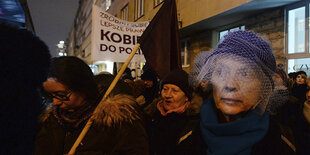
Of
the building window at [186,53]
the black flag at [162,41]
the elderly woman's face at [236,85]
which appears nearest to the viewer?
the elderly woman's face at [236,85]

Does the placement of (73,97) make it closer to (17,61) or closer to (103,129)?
(103,129)

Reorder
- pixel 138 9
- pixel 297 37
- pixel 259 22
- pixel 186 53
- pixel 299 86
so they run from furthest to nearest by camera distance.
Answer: pixel 138 9 < pixel 186 53 < pixel 259 22 < pixel 297 37 < pixel 299 86

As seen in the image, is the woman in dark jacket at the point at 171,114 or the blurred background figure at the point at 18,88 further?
the woman in dark jacket at the point at 171,114

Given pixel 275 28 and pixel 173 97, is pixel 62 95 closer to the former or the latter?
pixel 173 97

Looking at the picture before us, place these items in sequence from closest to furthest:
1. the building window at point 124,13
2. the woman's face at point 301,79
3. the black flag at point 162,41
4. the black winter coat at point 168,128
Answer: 1. the black winter coat at point 168,128
2. the black flag at point 162,41
3. the woman's face at point 301,79
4. the building window at point 124,13

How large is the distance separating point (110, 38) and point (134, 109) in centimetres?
321

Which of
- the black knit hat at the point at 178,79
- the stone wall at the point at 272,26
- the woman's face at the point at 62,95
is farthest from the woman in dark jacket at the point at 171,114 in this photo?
the stone wall at the point at 272,26

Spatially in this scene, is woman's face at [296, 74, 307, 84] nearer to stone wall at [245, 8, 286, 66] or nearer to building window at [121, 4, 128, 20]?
stone wall at [245, 8, 286, 66]

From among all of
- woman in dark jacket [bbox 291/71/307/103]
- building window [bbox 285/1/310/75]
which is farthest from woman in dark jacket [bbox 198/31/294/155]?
building window [bbox 285/1/310/75]

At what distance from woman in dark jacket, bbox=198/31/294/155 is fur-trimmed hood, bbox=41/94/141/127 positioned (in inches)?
26.5

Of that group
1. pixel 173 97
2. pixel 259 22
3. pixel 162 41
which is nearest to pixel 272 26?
pixel 259 22

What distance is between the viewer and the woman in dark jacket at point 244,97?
1207 millimetres

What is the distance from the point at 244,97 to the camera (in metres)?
1.22

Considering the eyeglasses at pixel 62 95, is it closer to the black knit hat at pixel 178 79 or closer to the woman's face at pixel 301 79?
the black knit hat at pixel 178 79
